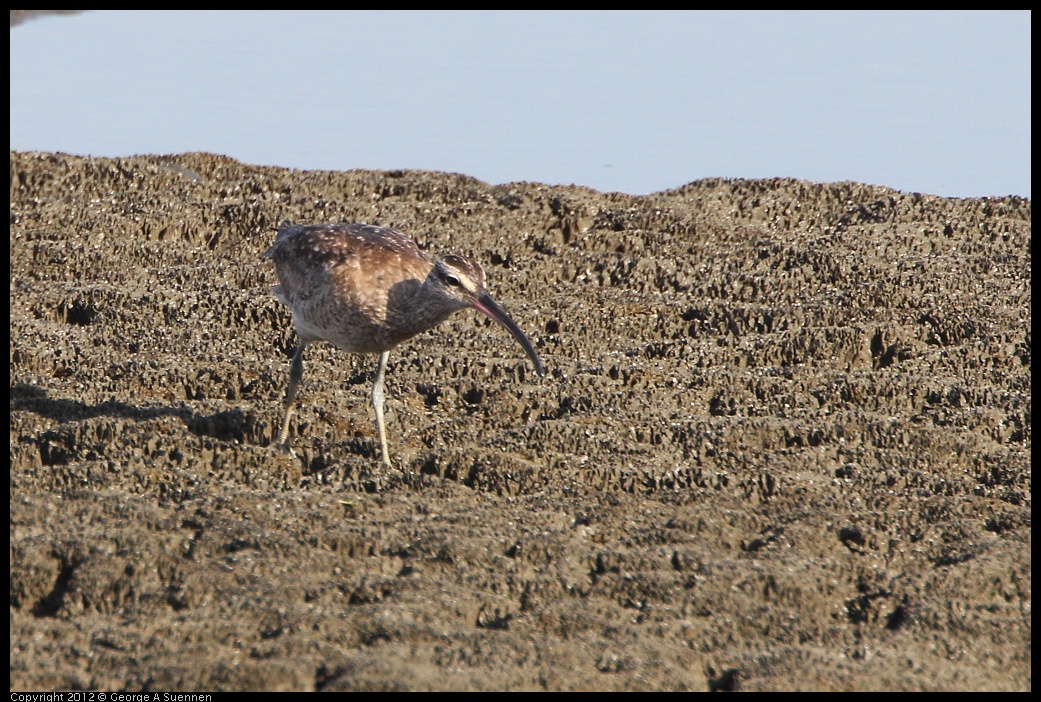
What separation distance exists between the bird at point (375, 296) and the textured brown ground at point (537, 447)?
364 mm

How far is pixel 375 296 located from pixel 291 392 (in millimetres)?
671

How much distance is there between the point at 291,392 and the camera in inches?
257

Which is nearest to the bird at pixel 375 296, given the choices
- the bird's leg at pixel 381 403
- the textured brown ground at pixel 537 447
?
the bird's leg at pixel 381 403

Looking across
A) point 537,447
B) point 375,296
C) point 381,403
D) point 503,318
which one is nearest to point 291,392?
point 381,403

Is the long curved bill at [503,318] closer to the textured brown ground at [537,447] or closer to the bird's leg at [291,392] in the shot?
the textured brown ground at [537,447]

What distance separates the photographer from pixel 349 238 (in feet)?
21.9

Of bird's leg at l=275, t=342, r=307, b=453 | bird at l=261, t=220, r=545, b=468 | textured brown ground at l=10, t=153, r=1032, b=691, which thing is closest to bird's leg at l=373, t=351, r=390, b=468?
bird at l=261, t=220, r=545, b=468

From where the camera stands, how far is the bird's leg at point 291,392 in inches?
246

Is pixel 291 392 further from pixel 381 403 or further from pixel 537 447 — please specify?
pixel 537 447

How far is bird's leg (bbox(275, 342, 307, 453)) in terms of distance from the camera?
6242 millimetres

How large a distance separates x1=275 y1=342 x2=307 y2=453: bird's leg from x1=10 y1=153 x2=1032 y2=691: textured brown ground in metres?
0.12

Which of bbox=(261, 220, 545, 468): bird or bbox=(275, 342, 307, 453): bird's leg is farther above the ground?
bbox=(261, 220, 545, 468): bird

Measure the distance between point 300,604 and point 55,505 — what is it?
1.41m

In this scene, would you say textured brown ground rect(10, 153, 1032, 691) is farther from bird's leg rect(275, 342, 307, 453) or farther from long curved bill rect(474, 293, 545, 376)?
long curved bill rect(474, 293, 545, 376)
